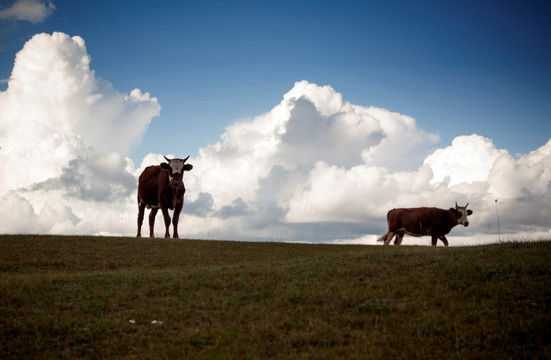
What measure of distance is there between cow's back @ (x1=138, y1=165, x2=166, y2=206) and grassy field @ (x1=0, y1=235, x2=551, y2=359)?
1146 centimetres

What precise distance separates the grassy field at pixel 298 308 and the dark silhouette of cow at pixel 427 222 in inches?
483

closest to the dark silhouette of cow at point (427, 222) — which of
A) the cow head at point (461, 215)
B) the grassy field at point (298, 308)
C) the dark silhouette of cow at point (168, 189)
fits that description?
the cow head at point (461, 215)

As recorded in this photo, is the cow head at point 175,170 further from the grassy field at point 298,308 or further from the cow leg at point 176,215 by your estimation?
the grassy field at point 298,308

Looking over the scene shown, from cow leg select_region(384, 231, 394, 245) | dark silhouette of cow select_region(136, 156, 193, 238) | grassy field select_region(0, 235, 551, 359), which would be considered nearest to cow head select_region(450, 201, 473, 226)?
cow leg select_region(384, 231, 394, 245)

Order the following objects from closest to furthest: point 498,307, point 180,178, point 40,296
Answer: point 498,307, point 40,296, point 180,178

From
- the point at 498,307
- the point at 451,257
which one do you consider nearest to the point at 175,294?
the point at 498,307

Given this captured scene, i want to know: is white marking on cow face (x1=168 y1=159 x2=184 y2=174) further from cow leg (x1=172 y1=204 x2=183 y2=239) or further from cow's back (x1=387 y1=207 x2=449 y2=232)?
cow's back (x1=387 y1=207 x2=449 y2=232)

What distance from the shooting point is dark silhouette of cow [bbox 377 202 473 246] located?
30.9 m

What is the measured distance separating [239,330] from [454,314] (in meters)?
5.02

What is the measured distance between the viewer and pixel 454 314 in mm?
11039

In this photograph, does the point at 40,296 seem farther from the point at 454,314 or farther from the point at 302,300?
the point at 454,314

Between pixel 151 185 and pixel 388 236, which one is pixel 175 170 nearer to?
pixel 151 185

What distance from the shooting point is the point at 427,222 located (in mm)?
30906

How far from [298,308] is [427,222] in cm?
2121
